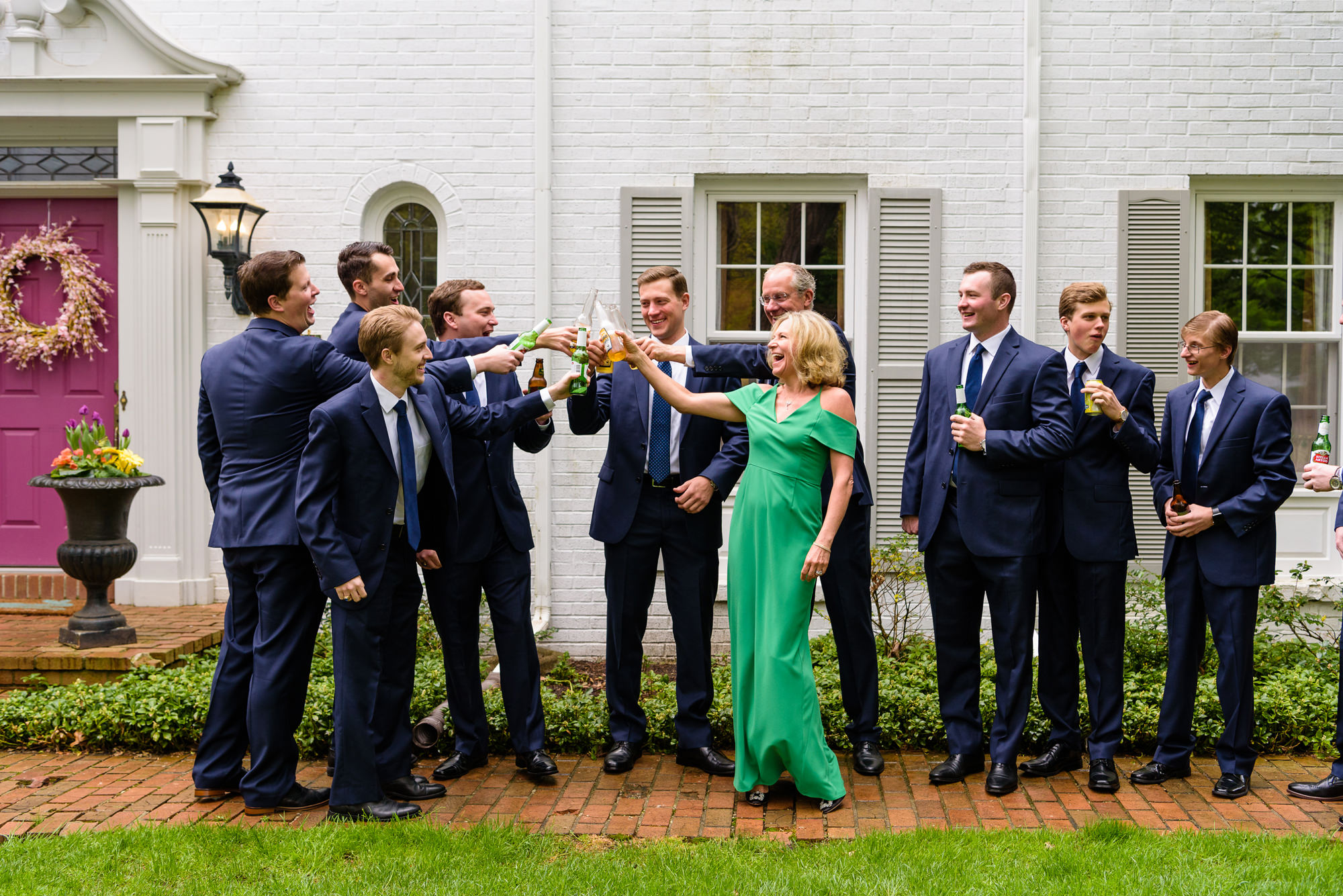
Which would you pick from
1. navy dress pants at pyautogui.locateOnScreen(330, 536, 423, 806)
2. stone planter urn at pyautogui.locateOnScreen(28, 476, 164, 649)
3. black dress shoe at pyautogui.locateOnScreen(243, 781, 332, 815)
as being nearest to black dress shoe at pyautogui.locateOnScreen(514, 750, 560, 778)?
navy dress pants at pyautogui.locateOnScreen(330, 536, 423, 806)

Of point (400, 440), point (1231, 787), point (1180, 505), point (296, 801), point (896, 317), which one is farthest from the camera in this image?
point (896, 317)

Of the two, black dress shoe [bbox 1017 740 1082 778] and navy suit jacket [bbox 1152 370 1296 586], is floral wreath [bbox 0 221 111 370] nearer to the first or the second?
black dress shoe [bbox 1017 740 1082 778]

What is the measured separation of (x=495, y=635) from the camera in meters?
4.73

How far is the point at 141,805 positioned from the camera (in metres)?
4.45

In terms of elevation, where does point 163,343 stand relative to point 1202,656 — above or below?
above

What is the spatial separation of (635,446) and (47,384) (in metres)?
4.89

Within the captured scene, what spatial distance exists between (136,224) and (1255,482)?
6.73 m

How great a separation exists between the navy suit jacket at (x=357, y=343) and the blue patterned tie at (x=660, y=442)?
758 millimetres

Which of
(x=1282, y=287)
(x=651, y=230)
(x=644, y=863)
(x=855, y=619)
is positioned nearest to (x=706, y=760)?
(x=855, y=619)

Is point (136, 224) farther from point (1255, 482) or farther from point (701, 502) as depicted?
point (1255, 482)

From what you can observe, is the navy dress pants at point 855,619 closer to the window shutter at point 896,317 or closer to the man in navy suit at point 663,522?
the man in navy suit at point 663,522

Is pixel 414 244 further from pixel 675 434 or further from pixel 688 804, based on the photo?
pixel 688 804

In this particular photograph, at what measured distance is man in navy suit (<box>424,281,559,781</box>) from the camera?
4695 millimetres

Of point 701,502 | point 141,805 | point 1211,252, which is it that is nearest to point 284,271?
point 701,502
